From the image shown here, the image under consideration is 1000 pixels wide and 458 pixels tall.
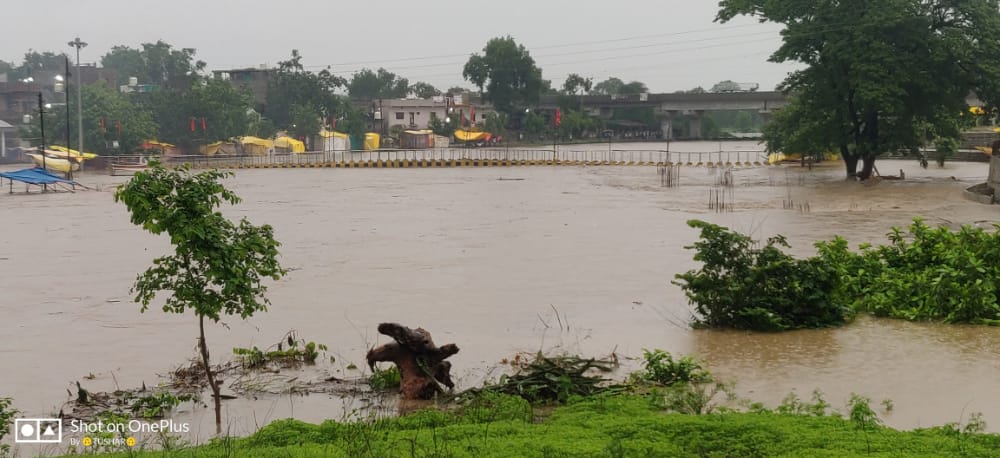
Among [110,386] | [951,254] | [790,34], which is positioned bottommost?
[110,386]

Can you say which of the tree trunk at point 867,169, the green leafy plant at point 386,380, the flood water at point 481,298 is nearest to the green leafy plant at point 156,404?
the flood water at point 481,298

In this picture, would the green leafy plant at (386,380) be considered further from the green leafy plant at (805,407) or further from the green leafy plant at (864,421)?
the green leafy plant at (864,421)

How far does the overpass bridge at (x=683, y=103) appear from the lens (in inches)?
3538

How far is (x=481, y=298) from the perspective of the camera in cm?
1594

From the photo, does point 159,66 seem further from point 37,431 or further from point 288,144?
point 37,431

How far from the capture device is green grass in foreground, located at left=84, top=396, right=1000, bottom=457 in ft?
21.0

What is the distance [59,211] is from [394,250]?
17760mm

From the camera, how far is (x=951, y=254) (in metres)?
13.4

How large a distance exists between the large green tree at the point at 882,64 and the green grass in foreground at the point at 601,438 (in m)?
31.6

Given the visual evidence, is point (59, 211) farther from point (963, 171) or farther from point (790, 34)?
point (963, 171)

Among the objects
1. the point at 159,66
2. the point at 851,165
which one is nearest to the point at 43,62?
the point at 159,66

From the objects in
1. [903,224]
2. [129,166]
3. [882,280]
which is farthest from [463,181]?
[882,280]

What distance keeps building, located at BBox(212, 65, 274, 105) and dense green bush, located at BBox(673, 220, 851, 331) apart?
87923 mm

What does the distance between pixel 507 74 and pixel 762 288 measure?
303 ft
